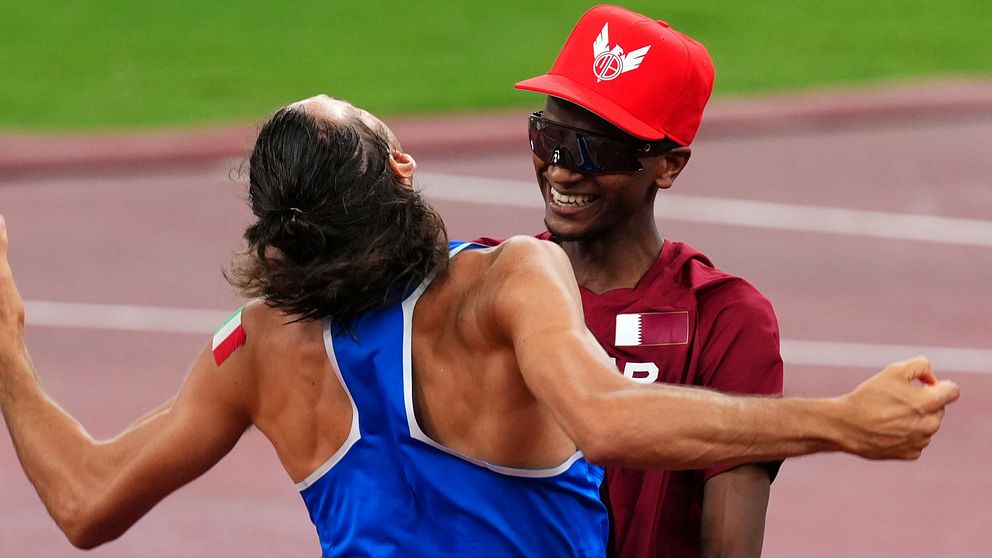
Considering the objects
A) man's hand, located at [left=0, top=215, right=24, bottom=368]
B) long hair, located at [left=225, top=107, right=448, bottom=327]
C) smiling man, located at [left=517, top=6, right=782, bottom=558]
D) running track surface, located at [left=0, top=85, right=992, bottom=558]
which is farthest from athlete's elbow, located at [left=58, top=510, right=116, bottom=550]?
running track surface, located at [left=0, top=85, right=992, bottom=558]

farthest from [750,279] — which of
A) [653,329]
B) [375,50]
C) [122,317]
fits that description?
[653,329]

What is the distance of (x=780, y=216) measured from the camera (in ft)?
39.2

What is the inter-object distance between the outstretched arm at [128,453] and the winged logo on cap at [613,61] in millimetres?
1098

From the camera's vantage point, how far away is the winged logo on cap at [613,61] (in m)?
3.83

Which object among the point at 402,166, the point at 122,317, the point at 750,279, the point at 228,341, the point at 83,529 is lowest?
the point at 122,317

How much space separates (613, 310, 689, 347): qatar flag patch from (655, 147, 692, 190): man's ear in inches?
13.7

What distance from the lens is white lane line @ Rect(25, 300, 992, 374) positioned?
9.76 meters

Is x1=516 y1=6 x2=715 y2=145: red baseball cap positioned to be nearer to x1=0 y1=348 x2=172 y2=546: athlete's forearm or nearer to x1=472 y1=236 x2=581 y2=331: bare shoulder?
x1=472 y1=236 x2=581 y2=331: bare shoulder

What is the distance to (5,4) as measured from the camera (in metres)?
16.1

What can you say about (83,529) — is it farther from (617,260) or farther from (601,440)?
(617,260)

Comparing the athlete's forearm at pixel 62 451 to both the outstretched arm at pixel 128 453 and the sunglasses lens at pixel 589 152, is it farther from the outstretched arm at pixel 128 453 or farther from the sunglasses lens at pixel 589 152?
the sunglasses lens at pixel 589 152

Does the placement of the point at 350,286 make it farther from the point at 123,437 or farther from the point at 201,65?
the point at 201,65

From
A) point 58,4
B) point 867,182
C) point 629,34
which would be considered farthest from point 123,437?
point 58,4

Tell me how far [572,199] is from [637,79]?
31 centimetres
